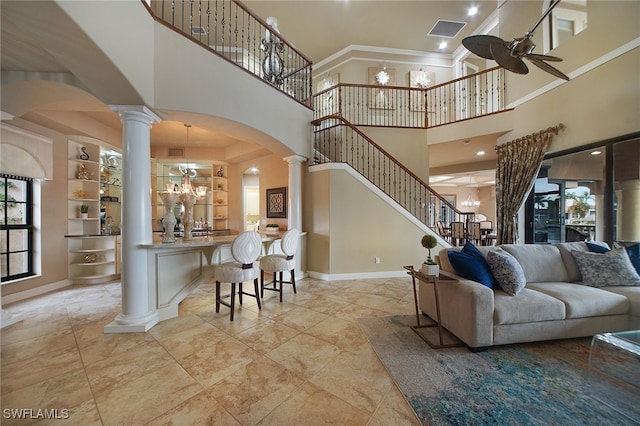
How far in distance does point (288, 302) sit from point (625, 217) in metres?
4.93

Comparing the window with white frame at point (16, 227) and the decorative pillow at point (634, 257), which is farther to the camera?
the window with white frame at point (16, 227)

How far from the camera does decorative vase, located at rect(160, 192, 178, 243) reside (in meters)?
3.10

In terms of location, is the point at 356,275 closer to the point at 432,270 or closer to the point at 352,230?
the point at 352,230

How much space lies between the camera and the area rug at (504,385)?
1507 mm

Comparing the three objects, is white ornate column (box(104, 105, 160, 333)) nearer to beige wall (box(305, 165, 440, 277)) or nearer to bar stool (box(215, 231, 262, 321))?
bar stool (box(215, 231, 262, 321))

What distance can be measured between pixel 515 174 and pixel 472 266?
11.6 ft

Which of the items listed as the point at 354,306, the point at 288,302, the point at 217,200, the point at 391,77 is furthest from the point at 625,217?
the point at 217,200

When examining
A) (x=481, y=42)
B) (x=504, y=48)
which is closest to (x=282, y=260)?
(x=481, y=42)

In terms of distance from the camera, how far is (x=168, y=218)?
10.3 feet

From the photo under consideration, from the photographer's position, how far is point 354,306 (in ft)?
11.0

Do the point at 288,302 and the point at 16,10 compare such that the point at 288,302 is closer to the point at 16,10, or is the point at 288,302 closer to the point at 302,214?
the point at 302,214

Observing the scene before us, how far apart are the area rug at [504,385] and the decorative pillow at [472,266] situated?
0.64m

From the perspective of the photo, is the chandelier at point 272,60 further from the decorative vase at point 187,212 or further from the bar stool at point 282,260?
the bar stool at point 282,260

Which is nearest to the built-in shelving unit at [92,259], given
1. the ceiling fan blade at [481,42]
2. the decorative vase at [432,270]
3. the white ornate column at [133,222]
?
the white ornate column at [133,222]
